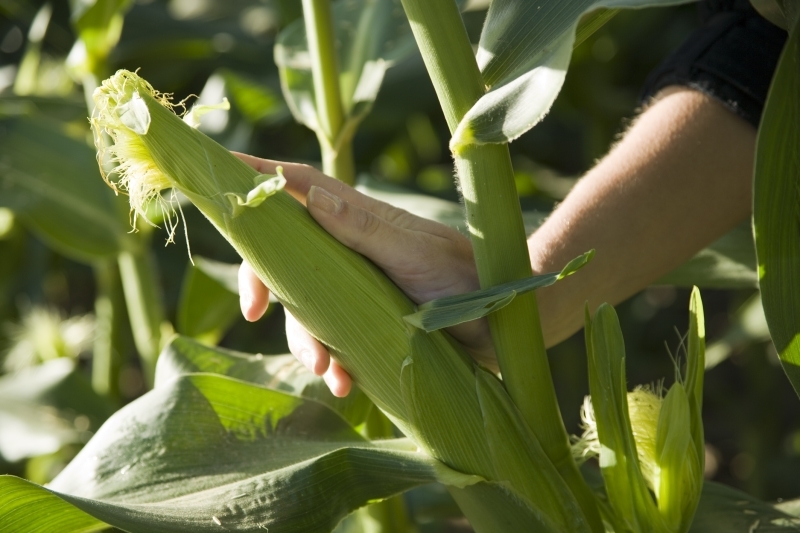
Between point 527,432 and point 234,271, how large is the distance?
18.2 inches

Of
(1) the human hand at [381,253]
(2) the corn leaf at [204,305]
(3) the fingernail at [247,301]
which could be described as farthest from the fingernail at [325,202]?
(2) the corn leaf at [204,305]

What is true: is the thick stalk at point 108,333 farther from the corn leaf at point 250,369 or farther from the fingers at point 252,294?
the fingers at point 252,294

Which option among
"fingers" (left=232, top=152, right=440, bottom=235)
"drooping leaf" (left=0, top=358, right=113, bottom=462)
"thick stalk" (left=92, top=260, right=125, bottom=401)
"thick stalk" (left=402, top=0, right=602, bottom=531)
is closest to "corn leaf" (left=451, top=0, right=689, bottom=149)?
"thick stalk" (left=402, top=0, right=602, bottom=531)

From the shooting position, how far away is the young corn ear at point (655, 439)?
0.50m

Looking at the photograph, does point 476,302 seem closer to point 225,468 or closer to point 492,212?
point 492,212

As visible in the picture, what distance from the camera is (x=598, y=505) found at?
1.86 feet

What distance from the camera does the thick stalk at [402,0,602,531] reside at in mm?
490

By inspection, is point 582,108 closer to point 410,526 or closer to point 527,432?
point 410,526

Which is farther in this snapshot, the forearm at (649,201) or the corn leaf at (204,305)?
the corn leaf at (204,305)

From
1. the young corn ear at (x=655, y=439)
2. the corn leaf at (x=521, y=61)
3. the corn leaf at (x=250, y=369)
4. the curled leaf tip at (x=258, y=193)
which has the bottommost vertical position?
the young corn ear at (x=655, y=439)

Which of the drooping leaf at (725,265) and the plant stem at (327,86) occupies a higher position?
the plant stem at (327,86)

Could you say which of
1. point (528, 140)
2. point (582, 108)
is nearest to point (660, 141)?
point (582, 108)

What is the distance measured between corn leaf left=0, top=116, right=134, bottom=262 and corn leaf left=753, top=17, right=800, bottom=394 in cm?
78

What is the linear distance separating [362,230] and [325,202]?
0.10ft
